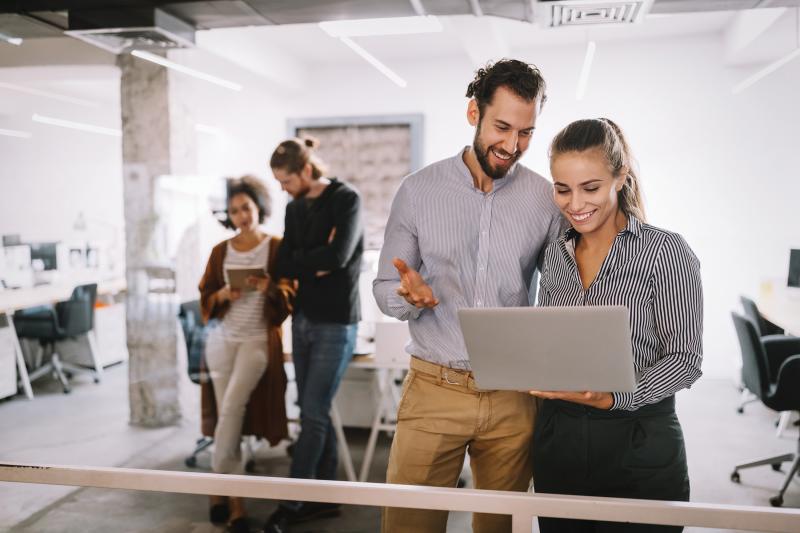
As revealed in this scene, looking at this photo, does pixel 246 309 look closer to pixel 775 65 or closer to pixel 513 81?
pixel 513 81

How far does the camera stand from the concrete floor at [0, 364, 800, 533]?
2.61 metres

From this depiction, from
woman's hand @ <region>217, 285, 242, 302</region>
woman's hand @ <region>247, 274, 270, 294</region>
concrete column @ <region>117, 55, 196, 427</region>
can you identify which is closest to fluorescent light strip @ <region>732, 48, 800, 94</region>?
woman's hand @ <region>247, 274, 270, 294</region>

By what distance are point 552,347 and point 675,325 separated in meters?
0.28

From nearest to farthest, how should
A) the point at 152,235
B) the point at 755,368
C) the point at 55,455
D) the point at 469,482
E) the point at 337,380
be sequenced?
the point at 337,380, the point at 755,368, the point at 469,482, the point at 55,455, the point at 152,235

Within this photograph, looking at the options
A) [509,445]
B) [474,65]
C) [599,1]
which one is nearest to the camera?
[509,445]

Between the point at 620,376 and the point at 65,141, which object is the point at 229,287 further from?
the point at 620,376

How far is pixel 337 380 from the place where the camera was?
8.30 ft

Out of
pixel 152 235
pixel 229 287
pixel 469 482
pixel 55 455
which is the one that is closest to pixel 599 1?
pixel 229 287

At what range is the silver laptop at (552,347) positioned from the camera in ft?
3.50

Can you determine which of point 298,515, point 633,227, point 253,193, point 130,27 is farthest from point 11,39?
point 633,227

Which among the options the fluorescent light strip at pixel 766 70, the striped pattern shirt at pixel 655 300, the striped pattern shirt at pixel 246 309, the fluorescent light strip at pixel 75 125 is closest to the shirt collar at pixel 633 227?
the striped pattern shirt at pixel 655 300

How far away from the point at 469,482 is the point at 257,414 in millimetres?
1044

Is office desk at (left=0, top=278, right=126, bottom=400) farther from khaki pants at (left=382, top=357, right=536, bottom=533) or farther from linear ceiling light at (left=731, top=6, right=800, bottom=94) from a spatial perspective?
linear ceiling light at (left=731, top=6, right=800, bottom=94)

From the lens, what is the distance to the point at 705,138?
4125 mm
